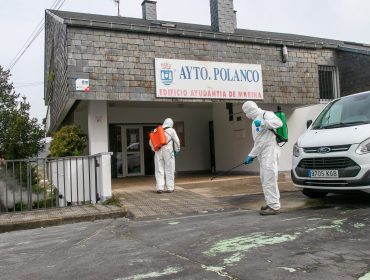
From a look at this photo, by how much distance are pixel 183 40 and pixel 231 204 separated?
16.7 ft

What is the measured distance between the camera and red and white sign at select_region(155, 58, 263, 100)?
1100cm

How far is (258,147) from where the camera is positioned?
22.7 ft

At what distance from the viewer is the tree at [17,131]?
902 inches

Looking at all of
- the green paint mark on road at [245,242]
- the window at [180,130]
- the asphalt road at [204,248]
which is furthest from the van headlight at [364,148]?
the window at [180,130]

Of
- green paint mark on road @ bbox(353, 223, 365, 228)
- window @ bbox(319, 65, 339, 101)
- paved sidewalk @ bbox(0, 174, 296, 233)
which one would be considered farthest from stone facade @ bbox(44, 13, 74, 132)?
window @ bbox(319, 65, 339, 101)

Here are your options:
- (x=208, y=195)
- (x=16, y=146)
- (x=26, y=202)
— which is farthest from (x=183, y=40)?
(x=16, y=146)

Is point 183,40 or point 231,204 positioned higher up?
point 183,40

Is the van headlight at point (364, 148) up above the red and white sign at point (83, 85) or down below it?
below

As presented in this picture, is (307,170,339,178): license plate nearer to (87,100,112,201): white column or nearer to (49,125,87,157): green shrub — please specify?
(87,100,112,201): white column

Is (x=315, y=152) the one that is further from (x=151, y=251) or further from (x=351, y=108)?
(x=151, y=251)

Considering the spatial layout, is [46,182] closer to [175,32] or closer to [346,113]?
[175,32]

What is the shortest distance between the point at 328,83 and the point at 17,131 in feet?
53.8

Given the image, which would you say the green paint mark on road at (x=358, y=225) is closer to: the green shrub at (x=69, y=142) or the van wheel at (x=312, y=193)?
the van wheel at (x=312, y=193)

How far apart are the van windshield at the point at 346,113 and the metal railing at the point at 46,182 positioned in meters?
4.59
